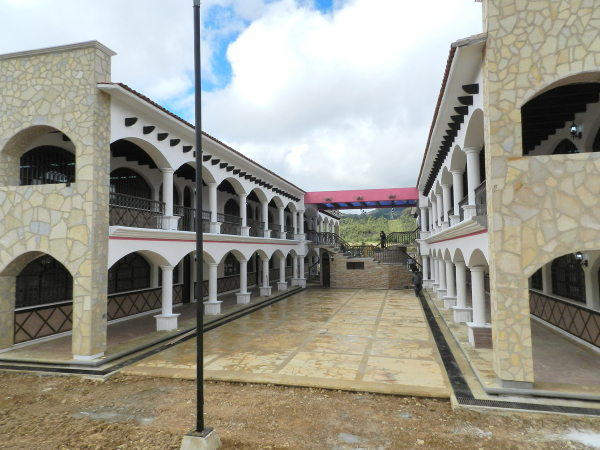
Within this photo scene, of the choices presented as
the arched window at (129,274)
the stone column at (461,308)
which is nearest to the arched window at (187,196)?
the arched window at (129,274)

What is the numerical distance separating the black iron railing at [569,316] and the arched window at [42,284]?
49.0ft

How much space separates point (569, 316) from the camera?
33.5ft

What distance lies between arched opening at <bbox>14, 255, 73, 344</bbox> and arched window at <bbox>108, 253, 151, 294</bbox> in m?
1.81

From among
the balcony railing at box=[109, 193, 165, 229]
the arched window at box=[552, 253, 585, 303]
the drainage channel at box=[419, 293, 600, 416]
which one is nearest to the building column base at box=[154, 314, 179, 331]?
the balcony railing at box=[109, 193, 165, 229]

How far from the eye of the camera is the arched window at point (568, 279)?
394 inches

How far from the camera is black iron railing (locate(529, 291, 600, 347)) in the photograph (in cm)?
902

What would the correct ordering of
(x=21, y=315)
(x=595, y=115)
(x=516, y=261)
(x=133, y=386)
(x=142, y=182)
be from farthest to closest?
(x=142, y=182) < (x=21, y=315) < (x=595, y=115) < (x=133, y=386) < (x=516, y=261)

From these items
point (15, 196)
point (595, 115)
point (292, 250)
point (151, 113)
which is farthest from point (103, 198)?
point (292, 250)

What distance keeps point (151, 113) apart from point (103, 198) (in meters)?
3.02

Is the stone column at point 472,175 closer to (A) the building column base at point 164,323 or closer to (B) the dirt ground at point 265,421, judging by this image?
(B) the dirt ground at point 265,421

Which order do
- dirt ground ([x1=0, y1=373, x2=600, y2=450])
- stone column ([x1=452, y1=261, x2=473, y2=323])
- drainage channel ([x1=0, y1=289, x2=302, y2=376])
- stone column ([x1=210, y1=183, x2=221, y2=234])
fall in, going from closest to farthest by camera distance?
dirt ground ([x1=0, y1=373, x2=600, y2=450]) → drainage channel ([x1=0, y1=289, x2=302, y2=376]) → stone column ([x1=452, y1=261, x2=473, y2=323]) → stone column ([x1=210, y1=183, x2=221, y2=234])

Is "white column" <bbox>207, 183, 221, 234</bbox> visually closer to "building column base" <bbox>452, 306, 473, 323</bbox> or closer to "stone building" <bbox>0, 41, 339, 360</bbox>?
"stone building" <bbox>0, 41, 339, 360</bbox>

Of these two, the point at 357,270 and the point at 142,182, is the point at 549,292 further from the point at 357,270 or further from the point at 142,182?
the point at 142,182

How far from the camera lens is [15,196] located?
9.41 meters
